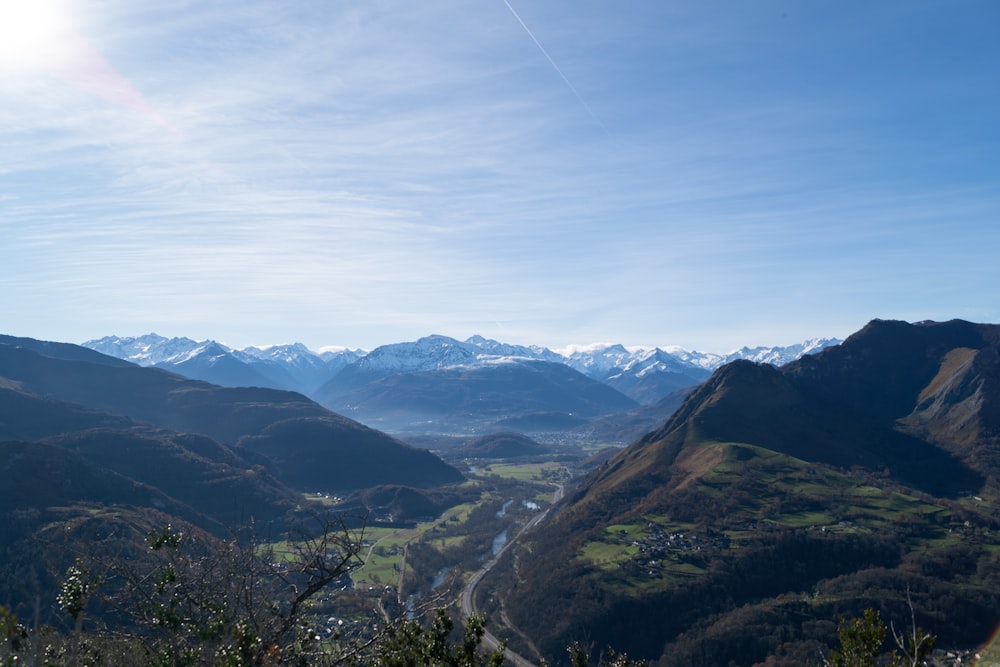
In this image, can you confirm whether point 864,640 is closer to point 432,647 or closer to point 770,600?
point 432,647

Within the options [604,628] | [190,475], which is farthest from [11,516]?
[604,628]

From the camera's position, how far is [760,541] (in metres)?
112

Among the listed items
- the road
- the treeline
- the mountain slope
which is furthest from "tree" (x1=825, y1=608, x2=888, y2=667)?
the mountain slope

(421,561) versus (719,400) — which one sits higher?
(719,400)

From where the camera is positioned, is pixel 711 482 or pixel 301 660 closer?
pixel 301 660

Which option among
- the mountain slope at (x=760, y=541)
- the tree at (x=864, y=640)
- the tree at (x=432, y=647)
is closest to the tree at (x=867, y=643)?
the tree at (x=864, y=640)

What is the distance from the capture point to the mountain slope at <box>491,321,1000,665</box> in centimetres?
8938

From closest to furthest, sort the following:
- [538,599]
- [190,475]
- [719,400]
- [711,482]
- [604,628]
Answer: [604,628] → [538,599] → [711,482] → [190,475] → [719,400]

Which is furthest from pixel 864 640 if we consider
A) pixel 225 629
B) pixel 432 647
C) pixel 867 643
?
pixel 225 629

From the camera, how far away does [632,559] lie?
112188 millimetres

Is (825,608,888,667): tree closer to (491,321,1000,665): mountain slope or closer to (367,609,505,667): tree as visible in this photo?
(367,609,505,667): tree

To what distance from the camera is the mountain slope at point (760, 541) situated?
8938cm

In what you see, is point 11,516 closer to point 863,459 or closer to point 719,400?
point 719,400

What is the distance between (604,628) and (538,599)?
15.3m
